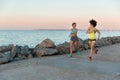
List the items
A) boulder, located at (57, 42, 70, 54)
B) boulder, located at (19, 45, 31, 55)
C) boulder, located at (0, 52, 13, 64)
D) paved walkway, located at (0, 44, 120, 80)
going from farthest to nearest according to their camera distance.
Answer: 1. boulder, located at (57, 42, 70, 54)
2. boulder, located at (19, 45, 31, 55)
3. boulder, located at (0, 52, 13, 64)
4. paved walkway, located at (0, 44, 120, 80)

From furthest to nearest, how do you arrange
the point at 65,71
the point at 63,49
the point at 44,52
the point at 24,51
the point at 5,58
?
the point at 63,49 → the point at 24,51 → the point at 44,52 → the point at 5,58 → the point at 65,71

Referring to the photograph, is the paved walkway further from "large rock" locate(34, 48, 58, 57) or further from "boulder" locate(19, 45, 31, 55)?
"boulder" locate(19, 45, 31, 55)

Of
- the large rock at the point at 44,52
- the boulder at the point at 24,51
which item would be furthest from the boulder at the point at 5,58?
the large rock at the point at 44,52

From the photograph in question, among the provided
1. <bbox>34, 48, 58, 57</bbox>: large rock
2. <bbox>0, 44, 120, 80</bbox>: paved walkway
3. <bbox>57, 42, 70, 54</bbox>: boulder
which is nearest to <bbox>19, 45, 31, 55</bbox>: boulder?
<bbox>34, 48, 58, 57</bbox>: large rock

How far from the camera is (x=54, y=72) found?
30.4 feet

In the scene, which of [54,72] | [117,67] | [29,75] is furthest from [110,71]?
[29,75]

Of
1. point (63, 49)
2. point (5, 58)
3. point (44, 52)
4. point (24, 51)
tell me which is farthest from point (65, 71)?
point (63, 49)

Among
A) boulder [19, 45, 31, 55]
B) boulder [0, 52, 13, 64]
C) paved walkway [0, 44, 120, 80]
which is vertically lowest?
paved walkway [0, 44, 120, 80]

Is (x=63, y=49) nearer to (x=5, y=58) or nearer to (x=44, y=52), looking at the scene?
(x=44, y=52)

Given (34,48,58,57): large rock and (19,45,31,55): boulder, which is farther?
(19,45,31,55): boulder

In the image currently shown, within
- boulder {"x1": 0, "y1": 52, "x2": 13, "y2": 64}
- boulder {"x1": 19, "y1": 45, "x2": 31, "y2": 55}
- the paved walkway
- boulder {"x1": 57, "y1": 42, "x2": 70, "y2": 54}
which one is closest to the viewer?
the paved walkway

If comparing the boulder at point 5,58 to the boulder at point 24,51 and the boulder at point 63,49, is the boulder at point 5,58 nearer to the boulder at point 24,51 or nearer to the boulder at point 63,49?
the boulder at point 24,51

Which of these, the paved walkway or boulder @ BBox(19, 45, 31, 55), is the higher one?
boulder @ BBox(19, 45, 31, 55)

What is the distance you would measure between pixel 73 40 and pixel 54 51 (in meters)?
0.90
